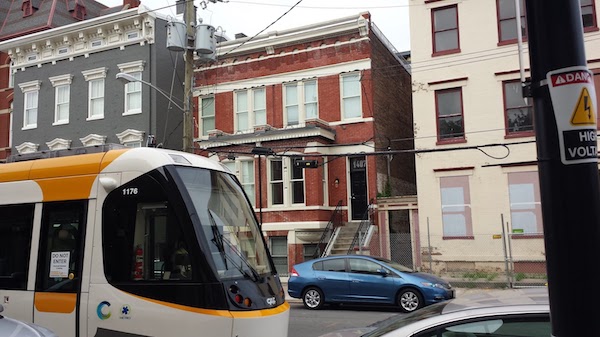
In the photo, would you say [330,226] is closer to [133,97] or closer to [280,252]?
[280,252]

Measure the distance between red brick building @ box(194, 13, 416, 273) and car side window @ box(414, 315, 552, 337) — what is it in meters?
18.1

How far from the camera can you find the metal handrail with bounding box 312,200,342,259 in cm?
2283

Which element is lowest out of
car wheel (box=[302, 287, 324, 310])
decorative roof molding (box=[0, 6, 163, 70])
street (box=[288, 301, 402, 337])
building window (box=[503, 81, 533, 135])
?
street (box=[288, 301, 402, 337])

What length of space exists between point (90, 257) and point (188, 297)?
146 cm

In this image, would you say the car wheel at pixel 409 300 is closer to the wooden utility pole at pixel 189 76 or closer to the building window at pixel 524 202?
the wooden utility pole at pixel 189 76

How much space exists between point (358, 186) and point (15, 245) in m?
17.6

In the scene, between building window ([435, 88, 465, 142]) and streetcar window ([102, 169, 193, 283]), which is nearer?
streetcar window ([102, 169, 193, 283])

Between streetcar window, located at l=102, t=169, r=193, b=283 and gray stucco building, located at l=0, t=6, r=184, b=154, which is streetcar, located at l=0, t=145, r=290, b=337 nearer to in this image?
streetcar window, located at l=102, t=169, r=193, b=283

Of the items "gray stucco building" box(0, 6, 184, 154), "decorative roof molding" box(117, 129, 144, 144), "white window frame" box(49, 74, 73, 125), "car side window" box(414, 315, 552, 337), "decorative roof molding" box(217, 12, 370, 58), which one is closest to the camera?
"car side window" box(414, 315, 552, 337)

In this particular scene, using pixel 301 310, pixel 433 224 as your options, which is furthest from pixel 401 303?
pixel 433 224

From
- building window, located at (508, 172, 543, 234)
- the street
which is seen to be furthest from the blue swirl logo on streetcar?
building window, located at (508, 172, 543, 234)

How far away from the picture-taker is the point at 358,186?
2366 centimetres

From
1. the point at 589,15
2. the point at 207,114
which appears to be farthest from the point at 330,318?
the point at 207,114

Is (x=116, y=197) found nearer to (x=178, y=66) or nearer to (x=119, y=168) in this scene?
(x=119, y=168)
